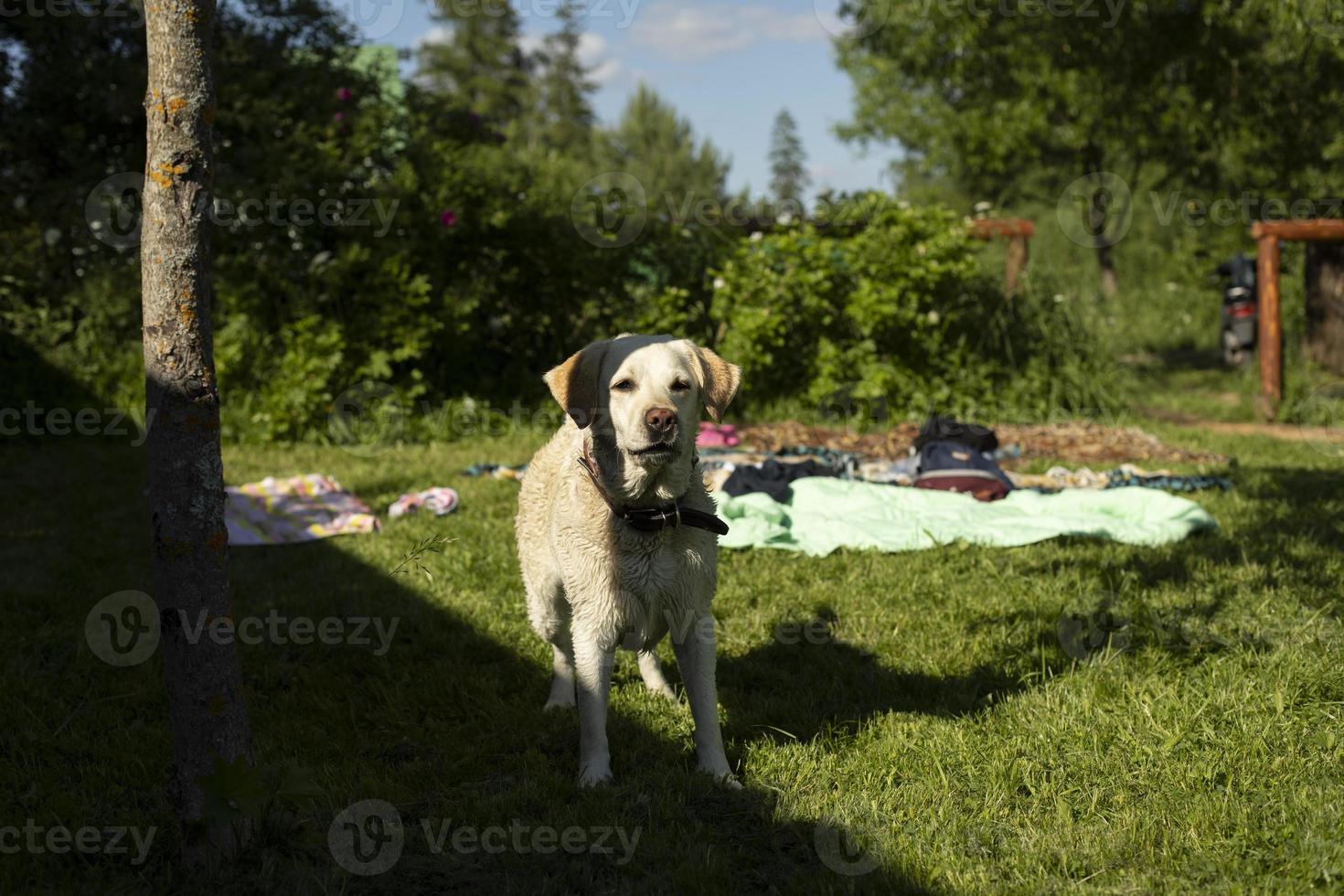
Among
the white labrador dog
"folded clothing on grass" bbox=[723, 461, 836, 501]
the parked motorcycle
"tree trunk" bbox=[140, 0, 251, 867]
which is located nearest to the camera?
"tree trunk" bbox=[140, 0, 251, 867]

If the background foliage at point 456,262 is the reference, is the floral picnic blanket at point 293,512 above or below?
below

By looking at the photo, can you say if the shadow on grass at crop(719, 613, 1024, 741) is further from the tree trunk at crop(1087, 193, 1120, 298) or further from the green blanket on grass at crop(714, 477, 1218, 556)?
the tree trunk at crop(1087, 193, 1120, 298)

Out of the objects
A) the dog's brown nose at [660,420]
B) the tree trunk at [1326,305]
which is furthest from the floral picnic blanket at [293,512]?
the tree trunk at [1326,305]

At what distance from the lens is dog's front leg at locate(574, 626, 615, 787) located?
341 cm

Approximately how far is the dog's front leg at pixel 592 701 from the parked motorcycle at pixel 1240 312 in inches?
566

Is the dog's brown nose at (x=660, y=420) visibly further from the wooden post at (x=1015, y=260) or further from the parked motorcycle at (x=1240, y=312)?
the parked motorcycle at (x=1240, y=312)

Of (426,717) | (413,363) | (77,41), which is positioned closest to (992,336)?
(413,363)

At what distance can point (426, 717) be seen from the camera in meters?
3.93

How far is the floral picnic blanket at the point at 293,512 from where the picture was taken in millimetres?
6646

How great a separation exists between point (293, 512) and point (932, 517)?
13.8 feet

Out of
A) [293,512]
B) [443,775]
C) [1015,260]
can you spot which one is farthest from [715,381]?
[1015,260]

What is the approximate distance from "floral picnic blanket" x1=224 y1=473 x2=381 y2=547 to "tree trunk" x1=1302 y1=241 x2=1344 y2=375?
12969mm

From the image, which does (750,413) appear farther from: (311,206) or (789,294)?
(311,206)

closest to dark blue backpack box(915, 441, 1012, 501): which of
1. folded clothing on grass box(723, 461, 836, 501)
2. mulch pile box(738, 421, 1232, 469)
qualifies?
folded clothing on grass box(723, 461, 836, 501)
